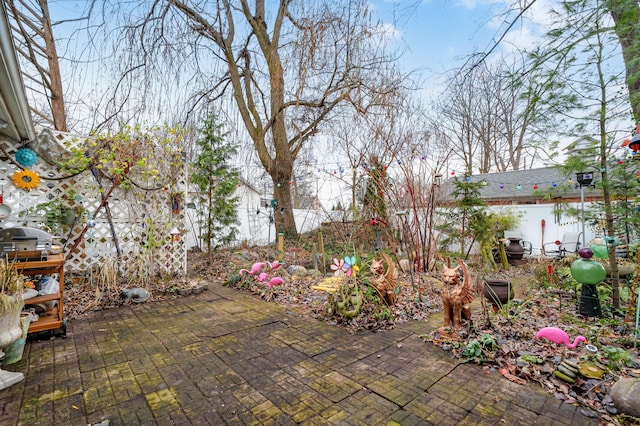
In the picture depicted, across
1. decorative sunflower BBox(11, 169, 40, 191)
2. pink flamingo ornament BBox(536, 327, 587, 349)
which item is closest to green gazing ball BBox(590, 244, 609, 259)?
pink flamingo ornament BBox(536, 327, 587, 349)

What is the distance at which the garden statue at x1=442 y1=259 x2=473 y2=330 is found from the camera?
2.73m

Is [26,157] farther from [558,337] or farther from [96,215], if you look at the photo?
[558,337]

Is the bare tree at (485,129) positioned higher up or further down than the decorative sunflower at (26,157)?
higher up

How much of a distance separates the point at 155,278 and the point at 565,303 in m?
5.79

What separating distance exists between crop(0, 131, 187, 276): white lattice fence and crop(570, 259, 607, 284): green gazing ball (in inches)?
215

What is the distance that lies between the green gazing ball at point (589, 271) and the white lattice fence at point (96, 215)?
5457mm

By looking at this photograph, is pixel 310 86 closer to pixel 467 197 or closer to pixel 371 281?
pixel 467 197

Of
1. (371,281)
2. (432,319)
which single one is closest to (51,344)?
(371,281)

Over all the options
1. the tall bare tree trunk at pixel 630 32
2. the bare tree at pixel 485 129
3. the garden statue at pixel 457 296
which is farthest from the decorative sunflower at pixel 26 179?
the bare tree at pixel 485 129

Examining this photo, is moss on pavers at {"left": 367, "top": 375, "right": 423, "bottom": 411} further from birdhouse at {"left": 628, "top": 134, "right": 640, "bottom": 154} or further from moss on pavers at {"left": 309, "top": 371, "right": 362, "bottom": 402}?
birdhouse at {"left": 628, "top": 134, "right": 640, "bottom": 154}

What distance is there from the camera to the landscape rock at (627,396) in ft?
5.49

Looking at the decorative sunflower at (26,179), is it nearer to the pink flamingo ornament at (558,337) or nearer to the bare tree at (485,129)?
the pink flamingo ornament at (558,337)

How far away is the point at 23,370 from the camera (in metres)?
2.22

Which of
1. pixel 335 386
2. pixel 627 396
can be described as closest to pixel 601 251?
pixel 627 396
